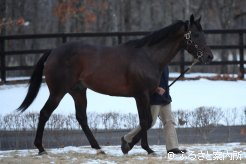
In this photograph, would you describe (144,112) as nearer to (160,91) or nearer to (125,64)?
(160,91)

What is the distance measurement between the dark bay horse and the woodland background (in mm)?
12366

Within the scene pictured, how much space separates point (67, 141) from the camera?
10.7 m

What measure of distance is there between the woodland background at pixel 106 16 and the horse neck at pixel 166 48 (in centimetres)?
1285

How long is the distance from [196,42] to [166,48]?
0.46m

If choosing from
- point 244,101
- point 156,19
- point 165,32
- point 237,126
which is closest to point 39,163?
point 165,32

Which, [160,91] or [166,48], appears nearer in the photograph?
[160,91]

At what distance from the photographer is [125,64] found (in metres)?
8.70

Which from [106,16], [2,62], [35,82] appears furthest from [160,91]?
[106,16]

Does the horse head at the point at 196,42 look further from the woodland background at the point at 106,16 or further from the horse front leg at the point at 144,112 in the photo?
the woodland background at the point at 106,16

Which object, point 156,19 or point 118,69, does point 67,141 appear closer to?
point 118,69

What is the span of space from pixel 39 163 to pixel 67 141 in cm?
299

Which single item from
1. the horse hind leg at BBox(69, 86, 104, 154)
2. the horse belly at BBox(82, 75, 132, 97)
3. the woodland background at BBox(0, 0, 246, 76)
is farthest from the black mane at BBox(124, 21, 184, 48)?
the woodland background at BBox(0, 0, 246, 76)

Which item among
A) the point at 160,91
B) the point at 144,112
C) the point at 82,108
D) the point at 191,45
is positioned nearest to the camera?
the point at 144,112

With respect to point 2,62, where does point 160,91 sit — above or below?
below
